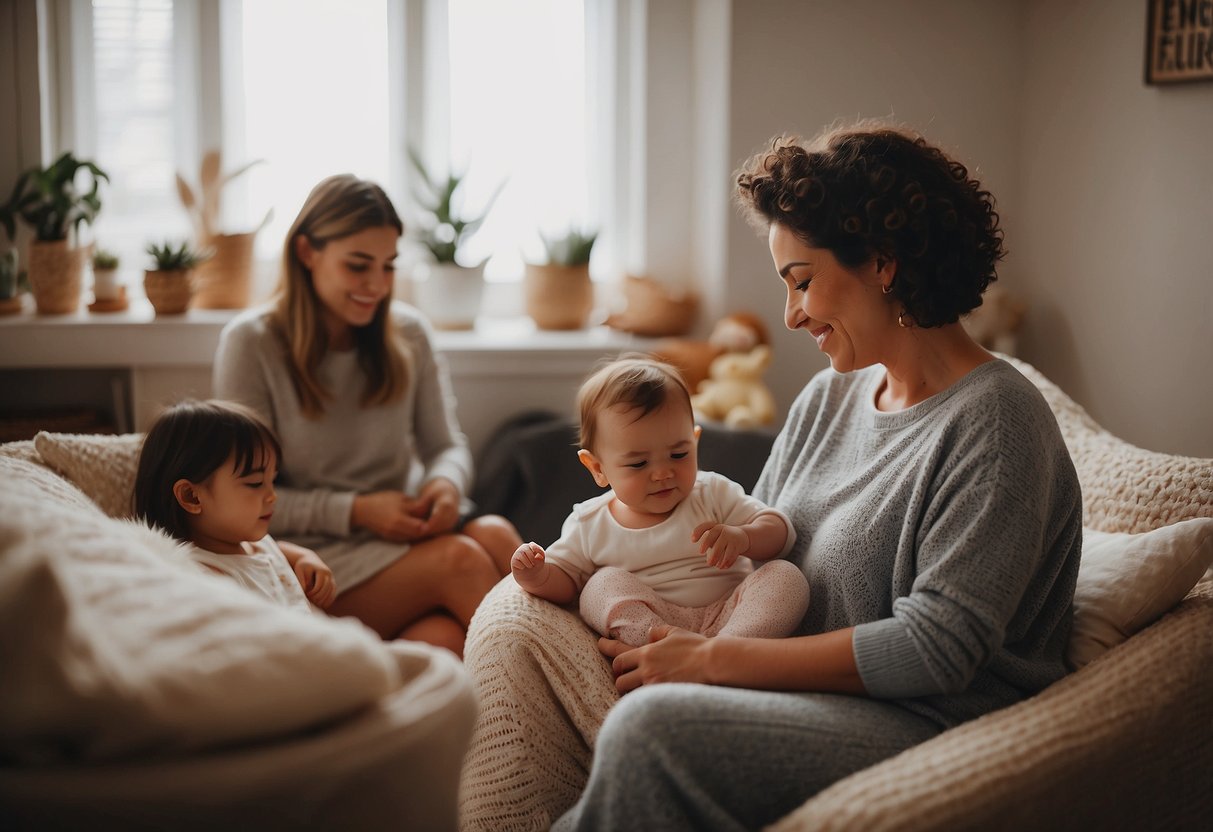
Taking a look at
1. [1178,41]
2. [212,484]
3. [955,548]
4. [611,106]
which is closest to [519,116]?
[611,106]

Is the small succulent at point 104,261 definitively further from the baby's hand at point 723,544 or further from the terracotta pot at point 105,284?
the baby's hand at point 723,544

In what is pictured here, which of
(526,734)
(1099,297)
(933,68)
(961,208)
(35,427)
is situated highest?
(933,68)

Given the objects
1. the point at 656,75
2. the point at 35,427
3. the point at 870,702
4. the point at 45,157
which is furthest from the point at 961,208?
the point at 45,157

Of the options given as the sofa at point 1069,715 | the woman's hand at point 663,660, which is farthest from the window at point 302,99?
the woman's hand at point 663,660

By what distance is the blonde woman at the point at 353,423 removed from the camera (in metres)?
2.28

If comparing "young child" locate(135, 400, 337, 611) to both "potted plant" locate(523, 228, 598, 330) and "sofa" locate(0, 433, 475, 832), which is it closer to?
"sofa" locate(0, 433, 475, 832)

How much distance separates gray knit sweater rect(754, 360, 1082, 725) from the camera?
137 cm

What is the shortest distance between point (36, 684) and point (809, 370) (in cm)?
251

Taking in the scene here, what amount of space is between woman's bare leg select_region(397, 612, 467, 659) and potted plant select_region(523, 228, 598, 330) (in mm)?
1239

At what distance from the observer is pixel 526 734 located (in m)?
1.55

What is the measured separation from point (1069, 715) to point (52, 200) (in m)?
2.73

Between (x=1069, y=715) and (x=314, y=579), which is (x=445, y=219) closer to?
(x=314, y=579)

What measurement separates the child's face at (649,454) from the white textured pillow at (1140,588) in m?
0.59

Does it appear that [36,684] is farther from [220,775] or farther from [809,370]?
[809,370]
